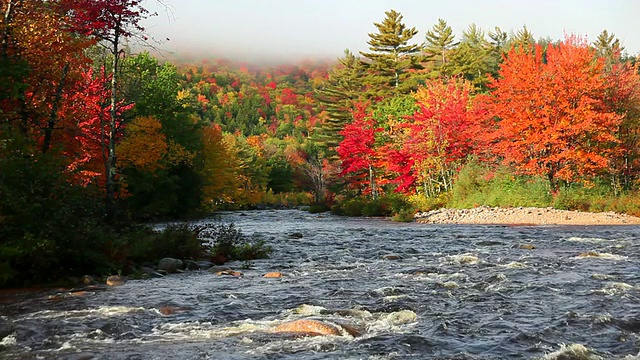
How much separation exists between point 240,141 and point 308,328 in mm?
62819

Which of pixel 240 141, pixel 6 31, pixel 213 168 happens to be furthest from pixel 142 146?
pixel 240 141

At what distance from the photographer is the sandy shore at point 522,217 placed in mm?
24016

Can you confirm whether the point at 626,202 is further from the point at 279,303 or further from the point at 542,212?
the point at 279,303

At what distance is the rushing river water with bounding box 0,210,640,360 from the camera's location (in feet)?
21.7

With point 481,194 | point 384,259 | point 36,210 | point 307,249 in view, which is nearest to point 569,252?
point 384,259

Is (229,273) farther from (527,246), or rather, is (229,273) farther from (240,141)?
(240,141)

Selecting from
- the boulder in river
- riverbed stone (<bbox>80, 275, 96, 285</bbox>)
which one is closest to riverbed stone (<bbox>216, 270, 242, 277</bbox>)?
the boulder in river

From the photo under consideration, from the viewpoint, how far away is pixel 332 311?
858 cm

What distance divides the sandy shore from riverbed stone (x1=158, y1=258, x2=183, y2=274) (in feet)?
56.7

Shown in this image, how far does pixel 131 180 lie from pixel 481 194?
20314mm

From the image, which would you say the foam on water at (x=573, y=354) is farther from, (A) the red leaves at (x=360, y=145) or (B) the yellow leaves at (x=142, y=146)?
(A) the red leaves at (x=360, y=145)

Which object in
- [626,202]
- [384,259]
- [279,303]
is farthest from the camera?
[626,202]

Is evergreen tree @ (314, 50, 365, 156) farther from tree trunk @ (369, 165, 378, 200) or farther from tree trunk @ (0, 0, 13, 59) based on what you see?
tree trunk @ (0, 0, 13, 59)

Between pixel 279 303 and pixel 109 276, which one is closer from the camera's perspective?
pixel 279 303
